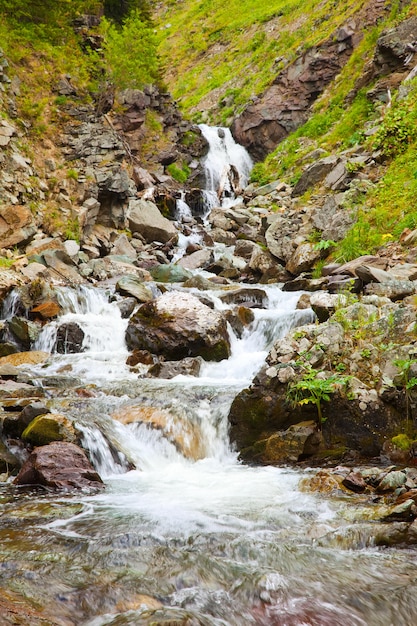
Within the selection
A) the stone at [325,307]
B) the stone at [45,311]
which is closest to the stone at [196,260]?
the stone at [45,311]

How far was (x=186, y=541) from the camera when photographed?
4617mm

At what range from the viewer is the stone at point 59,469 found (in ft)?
20.3

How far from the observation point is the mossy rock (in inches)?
265

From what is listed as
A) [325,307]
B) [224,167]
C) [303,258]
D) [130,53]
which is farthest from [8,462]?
[224,167]

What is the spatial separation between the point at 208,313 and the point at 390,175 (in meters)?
9.14

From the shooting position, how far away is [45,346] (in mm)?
12711

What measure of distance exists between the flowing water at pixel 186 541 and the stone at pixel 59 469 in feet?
0.88

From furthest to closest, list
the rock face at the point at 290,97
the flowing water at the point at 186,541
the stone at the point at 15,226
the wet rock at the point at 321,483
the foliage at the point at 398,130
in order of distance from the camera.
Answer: the rock face at the point at 290,97 → the foliage at the point at 398,130 → the stone at the point at 15,226 → the wet rock at the point at 321,483 → the flowing water at the point at 186,541

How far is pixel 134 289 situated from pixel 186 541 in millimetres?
11021

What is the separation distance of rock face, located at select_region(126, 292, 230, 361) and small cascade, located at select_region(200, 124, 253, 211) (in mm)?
16038

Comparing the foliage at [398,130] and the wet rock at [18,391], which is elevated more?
the foliage at [398,130]

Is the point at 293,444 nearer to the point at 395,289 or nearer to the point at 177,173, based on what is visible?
the point at 395,289

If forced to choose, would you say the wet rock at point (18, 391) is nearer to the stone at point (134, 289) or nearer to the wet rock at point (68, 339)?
the wet rock at point (68, 339)

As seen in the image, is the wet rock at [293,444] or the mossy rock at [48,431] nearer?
the mossy rock at [48,431]
